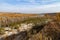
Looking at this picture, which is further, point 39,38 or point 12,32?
point 12,32

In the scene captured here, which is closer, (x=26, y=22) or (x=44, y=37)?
(x=44, y=37)

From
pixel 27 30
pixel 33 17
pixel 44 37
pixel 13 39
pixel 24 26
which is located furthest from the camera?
pixel 33 17

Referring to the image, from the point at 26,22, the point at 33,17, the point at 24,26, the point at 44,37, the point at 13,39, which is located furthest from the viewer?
the point at 33,17

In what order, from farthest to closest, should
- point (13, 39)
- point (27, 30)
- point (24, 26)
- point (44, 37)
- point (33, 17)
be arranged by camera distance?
point (33, 17), point (24, 26), point (27, 30), point (13, 39), point (44, 37)

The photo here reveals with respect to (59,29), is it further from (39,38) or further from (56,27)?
(39,38)

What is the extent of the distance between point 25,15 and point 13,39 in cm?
388

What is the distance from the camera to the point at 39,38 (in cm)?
772

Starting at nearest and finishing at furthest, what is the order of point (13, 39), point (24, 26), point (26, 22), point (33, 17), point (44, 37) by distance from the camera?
1. point (44, 37)
2. point (13, 39)
3. point (24, 26)
4. point (26, 22)
5. point (33, 17)

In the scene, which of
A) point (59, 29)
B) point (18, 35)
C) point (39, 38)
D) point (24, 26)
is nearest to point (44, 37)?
point (39, 38)

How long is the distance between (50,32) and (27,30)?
180 centimetres

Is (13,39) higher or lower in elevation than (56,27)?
lower

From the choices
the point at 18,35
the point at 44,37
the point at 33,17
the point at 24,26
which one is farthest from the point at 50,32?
the point at 33,17

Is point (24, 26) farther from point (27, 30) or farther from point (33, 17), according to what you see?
point (33, 17)

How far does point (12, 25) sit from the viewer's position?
10.6 metres
